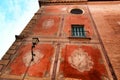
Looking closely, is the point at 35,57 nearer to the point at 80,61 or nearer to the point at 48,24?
the point at 80,61

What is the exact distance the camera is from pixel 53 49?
8.62 m

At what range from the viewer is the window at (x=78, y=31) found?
1027 centimetres

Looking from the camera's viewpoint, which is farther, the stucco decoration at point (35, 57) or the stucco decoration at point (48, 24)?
the stucco decoration at point (48, 24)

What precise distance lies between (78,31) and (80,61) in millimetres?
3114

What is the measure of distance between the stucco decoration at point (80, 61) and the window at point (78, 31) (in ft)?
6.16

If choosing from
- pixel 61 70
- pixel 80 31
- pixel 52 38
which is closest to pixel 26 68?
pixel 61 70

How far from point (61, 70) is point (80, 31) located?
13.1ft

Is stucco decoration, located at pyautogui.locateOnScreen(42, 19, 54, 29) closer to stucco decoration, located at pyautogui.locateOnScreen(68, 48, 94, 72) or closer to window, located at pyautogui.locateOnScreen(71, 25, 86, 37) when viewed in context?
window, located at pyautogui.locateOnScreen(71, 25, 86, 37)

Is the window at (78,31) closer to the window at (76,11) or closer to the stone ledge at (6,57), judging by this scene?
the window at (76,11)

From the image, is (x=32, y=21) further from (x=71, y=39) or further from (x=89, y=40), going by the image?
(x=89, y=40)

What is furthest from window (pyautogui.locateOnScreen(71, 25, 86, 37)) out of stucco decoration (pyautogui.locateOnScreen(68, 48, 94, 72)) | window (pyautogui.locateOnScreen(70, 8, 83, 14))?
window (pyautogui.locateOnScreen(70, 8, 83, 14))

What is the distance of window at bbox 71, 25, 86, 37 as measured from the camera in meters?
10.3

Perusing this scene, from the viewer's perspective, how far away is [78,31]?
1062 centimetres

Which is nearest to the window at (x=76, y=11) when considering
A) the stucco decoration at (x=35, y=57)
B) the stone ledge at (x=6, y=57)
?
the stucco decoration at (x=35, y=57)
